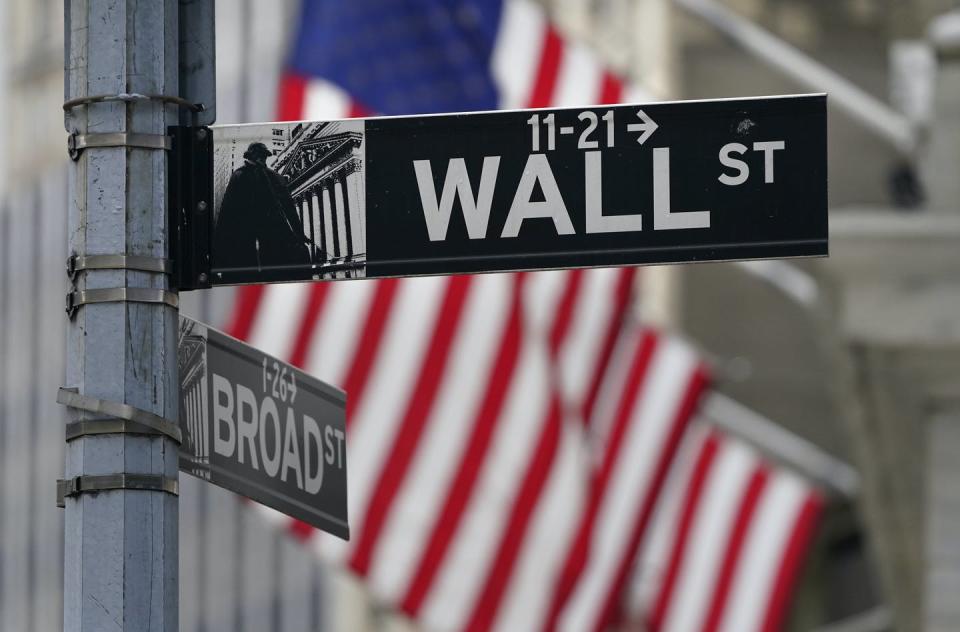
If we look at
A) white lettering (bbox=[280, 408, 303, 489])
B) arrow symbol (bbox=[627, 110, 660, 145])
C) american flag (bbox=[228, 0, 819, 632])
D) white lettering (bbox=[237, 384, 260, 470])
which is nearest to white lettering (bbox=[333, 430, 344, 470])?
white lettering (bbox=[280, 408, 303, 489])

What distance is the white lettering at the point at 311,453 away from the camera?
5172mm

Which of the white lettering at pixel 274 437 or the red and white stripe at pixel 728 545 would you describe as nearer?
the white lettering at pixel 274 437

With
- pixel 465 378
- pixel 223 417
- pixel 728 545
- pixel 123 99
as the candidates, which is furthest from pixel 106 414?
pixel 728 545

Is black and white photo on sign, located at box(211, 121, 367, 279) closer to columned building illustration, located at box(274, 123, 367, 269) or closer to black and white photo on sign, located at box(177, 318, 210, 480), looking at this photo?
columned building illustration, located at box(274, 123, 367, 269)

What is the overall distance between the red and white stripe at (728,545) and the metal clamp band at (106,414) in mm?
20444

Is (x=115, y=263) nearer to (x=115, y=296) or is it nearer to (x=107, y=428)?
(x=115, y=296)

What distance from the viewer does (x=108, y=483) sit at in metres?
4.41

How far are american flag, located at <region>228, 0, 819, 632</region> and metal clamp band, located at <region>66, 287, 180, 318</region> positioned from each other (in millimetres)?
13308

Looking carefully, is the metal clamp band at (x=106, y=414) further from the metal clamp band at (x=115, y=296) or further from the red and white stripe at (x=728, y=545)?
the red and white stripe at (x=728, y=545)

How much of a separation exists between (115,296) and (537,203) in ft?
2.86

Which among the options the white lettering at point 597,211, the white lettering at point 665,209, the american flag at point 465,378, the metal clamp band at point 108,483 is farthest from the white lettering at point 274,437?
the american flag at point 465,378

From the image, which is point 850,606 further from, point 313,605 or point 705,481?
point 313,605

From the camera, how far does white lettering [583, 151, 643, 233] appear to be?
183 inches

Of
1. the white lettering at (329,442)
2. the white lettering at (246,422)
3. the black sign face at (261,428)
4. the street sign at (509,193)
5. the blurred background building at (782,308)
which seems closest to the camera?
the street sign at (509,193)
